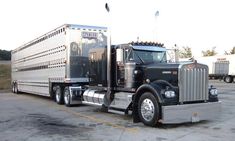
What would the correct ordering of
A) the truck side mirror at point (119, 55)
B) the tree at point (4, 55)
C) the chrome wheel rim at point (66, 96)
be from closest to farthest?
1. the truck side mirror at point (119, 55)
2. the chrome wheel rim at point (66, 96)
3. the tree at point (4, 55)

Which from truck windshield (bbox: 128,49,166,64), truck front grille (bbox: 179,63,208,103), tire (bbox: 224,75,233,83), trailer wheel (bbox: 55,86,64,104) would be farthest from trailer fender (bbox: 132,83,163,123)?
tire (bbox: 224,75,233,83)

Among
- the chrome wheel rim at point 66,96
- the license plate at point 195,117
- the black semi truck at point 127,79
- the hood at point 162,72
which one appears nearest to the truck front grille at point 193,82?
the black semi truck at point 127,79

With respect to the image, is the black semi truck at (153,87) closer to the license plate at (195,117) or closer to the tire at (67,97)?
the license plate at (195,117)

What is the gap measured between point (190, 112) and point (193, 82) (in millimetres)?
930

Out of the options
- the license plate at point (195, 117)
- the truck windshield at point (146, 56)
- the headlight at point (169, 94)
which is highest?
the truck windshield at point (146, 56)

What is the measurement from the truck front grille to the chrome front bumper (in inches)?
11.8

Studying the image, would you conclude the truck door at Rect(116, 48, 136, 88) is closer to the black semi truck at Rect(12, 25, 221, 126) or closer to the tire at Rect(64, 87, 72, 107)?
the black semi truck at Rect(12, 25, 221, 126)

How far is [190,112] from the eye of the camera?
413 inches

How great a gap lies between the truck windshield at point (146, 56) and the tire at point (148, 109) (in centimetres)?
170

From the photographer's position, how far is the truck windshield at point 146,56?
12445mm

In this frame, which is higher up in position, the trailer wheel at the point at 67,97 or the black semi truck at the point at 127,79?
the black semi truck at the point at 127,79

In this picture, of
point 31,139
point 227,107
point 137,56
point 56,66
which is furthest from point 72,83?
point 31,139

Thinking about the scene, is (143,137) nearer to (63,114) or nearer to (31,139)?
(31,139)

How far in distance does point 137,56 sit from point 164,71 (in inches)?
66.6
